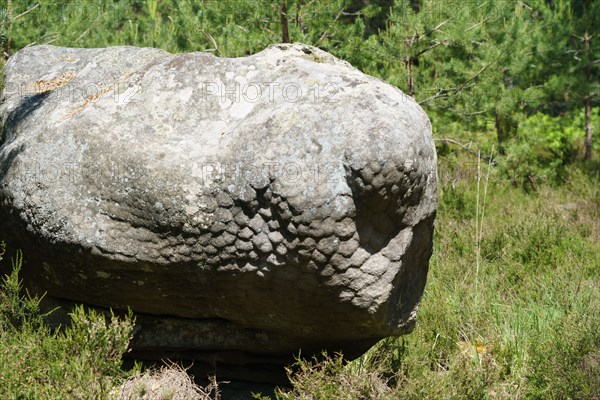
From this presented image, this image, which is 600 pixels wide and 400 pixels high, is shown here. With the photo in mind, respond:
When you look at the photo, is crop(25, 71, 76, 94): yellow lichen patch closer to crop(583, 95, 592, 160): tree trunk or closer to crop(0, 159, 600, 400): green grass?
crop(0, 159, 600, 400): green grass

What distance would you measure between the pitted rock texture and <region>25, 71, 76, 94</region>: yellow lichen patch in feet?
0.88

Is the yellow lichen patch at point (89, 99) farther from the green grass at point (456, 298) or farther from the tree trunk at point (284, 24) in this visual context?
the tree trunk at point (284, 24)

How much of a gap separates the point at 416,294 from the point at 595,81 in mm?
6283

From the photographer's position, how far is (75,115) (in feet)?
12.1

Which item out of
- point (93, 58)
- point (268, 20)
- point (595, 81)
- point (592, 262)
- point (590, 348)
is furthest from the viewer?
point (595, 81)

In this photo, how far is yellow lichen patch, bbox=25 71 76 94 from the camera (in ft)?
13.5

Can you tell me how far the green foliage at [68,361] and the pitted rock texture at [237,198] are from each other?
0.92 ft

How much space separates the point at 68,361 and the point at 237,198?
1.02m

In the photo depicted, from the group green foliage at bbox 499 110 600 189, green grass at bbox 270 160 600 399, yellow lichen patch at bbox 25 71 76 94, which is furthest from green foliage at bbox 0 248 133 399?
green foliage at bbox 499 110 600 189

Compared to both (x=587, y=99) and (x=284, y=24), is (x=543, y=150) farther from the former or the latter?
(x=284, y=24)

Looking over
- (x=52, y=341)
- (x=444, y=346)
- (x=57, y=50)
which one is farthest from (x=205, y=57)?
(x=444, y=346)

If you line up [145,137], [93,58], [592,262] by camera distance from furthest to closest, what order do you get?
[592,262]
[93,58]
[145,137]

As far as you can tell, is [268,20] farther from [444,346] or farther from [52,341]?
[52,341]

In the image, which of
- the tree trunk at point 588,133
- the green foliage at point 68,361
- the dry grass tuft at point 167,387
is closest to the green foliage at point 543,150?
the tree trunk at point 588,133
